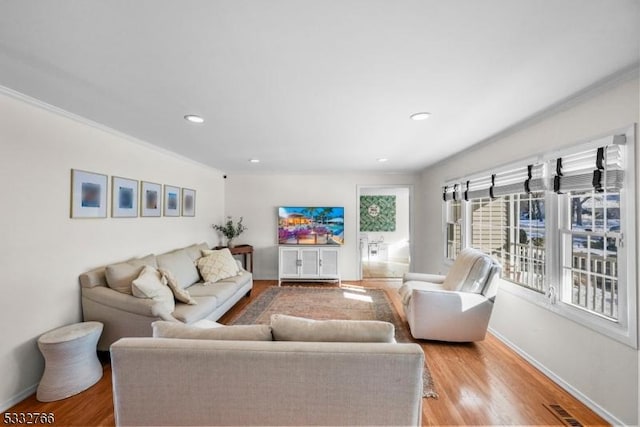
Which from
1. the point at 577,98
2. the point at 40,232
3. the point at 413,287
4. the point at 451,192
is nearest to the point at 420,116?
the point at 577,98

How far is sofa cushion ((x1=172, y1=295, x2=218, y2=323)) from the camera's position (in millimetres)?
2451

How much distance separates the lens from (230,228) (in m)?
5.23

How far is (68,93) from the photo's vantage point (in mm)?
1890

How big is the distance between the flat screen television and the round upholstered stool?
3.50 metres

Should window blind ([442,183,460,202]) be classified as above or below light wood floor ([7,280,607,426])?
above

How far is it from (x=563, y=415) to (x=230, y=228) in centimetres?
504

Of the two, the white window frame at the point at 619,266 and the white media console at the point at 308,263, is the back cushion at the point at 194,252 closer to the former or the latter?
the white media console at the point at 308,263

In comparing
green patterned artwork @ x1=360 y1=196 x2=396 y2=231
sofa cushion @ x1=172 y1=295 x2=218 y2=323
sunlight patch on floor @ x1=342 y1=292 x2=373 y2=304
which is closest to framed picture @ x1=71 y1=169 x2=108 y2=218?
sofa cushion @ x1=172 y1=295 x2=218 y2=323

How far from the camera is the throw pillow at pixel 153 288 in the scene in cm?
235

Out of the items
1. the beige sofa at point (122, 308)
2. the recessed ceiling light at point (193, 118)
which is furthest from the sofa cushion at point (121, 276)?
the recessed ceiling light at point (193, 118)

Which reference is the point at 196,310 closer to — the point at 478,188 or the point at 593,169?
the point at 593,169

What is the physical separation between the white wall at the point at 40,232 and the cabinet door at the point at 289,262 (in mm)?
2735

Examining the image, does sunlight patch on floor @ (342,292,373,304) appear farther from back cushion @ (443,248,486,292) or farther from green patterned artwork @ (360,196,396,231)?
green patterned artwork @ (360,196,396,231)

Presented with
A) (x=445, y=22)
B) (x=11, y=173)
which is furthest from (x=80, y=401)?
(x=445, y=22)
